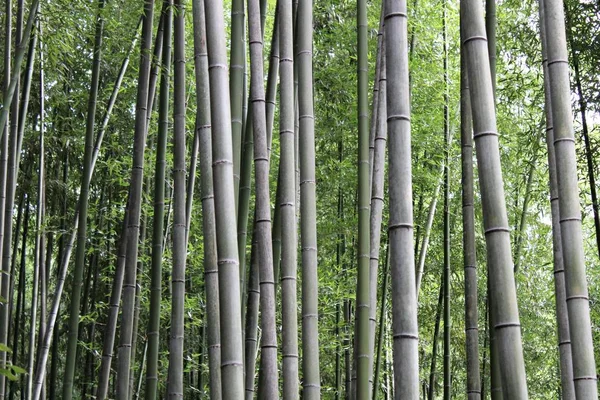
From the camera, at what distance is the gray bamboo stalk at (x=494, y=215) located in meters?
1.90

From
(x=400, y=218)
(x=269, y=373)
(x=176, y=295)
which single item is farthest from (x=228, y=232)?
(x=176, y=295)

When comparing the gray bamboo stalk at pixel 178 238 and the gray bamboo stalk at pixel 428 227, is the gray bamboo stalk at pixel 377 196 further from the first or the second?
the gray bamboo stalk at pixel 428 227

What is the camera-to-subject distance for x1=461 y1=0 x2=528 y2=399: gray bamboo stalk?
74.8 inches

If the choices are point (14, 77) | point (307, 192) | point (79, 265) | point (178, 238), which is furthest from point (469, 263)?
point (14, 77)

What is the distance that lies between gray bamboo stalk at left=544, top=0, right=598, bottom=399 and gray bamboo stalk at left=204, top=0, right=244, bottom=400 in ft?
3.14

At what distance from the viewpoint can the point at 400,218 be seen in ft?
6.48

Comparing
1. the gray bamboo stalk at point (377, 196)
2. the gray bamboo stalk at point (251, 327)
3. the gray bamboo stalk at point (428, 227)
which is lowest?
the gray bamboo stalk at point (251, 327)

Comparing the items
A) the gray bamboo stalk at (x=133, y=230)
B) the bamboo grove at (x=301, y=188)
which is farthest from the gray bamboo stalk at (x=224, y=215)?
the gray bamboo stalk at (x=133, y=230)

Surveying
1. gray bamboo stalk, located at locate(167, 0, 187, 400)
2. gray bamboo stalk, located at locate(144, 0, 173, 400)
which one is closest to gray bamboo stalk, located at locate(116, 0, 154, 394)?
gray bamboo stalk, located at locate(144, 0, 173, 400)

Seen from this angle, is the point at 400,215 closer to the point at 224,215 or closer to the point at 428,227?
the point at 224,215

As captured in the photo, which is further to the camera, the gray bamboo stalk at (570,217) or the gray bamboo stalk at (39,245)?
the gray bamboo stalk at (39,245)

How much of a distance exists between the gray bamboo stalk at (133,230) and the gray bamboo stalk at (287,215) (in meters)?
1.27

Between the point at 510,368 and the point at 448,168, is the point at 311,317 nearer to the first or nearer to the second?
the point at 510,368

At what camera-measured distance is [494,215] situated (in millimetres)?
1971
